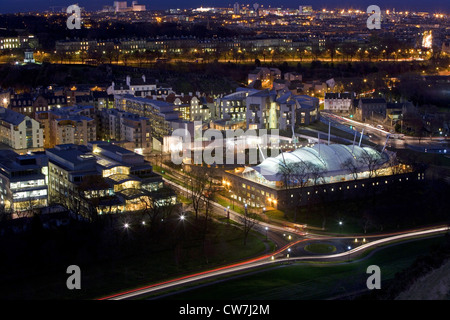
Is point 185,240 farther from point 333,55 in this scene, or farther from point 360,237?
point 333,55

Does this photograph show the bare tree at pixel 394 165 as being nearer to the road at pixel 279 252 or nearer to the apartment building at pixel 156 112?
the road at pixel 279 252

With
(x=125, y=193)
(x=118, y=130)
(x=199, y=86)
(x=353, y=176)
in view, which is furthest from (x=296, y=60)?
(x=125, y=193)

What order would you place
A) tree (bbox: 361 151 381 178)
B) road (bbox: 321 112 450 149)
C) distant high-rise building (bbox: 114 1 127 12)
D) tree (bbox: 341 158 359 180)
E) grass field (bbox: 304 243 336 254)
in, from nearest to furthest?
grass field (bbox: 304 243 336 254), tree (bbox: 341 158 359 180), tree (bbox: 361 151 381 178), road (bbox: 321 112 450 149), distant high-rise building (bbox: 114 1 127 12)

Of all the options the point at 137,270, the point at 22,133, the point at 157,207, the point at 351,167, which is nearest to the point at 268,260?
the point at 137,270

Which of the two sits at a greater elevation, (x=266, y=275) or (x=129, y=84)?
(x=129, y=84)

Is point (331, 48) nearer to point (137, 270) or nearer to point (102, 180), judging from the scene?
point (102, 180)

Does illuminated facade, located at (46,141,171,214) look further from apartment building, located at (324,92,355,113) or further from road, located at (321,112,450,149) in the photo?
apartment building, located at (324,92,355,113)

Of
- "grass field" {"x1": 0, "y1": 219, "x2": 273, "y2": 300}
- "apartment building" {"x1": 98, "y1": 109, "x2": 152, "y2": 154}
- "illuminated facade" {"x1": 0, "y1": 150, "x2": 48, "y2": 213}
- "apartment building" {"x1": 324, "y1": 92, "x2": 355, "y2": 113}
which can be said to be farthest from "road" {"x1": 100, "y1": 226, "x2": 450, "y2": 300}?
"apartment building" {"x1": 324, "y1": 92, "x2": 355, "y2": 113}

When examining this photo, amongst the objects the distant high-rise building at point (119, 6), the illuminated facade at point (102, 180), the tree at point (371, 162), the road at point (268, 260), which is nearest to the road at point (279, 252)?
the road at point (268, 260)
